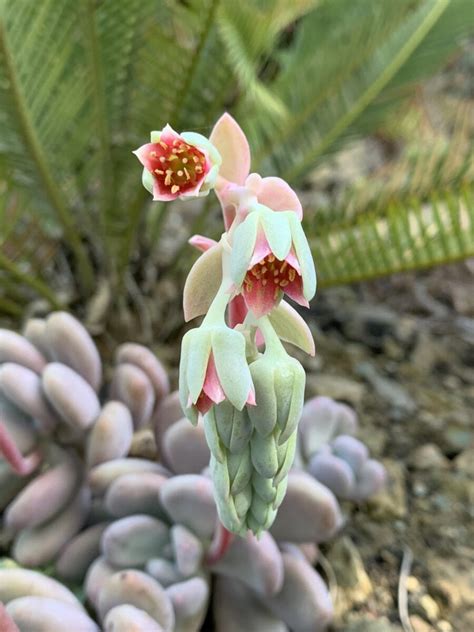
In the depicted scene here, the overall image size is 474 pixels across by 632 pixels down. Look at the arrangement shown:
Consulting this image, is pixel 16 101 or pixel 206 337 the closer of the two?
pixel 206 337

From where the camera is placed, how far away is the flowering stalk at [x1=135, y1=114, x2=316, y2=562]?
43 cm

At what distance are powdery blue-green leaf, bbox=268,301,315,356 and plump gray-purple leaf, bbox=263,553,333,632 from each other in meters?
0.36

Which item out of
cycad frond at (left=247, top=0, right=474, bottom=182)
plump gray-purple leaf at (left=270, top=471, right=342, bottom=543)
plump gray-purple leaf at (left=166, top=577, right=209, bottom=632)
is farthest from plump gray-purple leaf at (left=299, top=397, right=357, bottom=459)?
cycad frond at (left=247, top=0, right=474, bottom=182)

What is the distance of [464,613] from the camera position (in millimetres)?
901

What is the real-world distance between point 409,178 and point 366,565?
0.71 meters

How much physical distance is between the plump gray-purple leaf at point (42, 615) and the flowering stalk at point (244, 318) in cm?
24

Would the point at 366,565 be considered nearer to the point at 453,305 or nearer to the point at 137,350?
the point at 137,350

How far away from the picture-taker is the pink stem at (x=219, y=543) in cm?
69

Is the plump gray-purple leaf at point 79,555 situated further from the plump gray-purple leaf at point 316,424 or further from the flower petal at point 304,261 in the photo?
the flower petal at point 304,261

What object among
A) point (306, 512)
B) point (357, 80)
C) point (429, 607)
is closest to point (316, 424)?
point (306, 512)

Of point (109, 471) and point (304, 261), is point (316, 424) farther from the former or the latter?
point (304, 261)

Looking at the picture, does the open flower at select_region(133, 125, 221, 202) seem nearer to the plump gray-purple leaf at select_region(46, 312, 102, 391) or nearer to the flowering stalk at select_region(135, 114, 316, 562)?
the flowering stalk at select_region(135, 114, 316, 562)

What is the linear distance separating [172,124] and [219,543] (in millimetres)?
763

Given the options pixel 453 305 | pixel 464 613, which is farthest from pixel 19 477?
pixel 453 305
